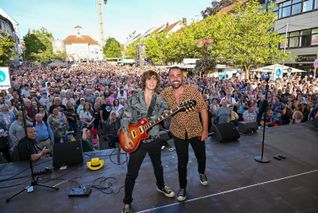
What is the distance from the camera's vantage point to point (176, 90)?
312cm

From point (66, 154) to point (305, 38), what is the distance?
90.9 ft

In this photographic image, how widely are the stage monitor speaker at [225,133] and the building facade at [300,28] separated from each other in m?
22.6

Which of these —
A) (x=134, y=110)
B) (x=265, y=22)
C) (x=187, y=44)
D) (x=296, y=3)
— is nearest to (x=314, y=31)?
(x=296, y=3)

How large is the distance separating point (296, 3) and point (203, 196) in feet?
93.3

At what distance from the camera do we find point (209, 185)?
3.66 meters

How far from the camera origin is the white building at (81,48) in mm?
101312

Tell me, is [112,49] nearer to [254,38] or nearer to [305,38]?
[305,38]

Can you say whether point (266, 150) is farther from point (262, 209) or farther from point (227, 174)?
point (262, 209)

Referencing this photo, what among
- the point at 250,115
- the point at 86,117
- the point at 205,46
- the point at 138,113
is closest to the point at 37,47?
the point at 205,46

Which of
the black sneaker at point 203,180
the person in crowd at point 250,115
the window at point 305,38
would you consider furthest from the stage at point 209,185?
the window at point 305,38

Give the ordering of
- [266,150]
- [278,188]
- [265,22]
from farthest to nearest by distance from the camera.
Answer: [265,22] < [266,150] < [278,188]

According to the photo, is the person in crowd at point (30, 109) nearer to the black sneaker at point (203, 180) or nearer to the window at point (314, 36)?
the black sneaker at point (203, 180)

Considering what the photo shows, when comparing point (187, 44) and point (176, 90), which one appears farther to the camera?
point (187, 44)

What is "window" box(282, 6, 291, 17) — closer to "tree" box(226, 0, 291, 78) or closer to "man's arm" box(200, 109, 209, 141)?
"tree" box(226, 0, 291, 78)
